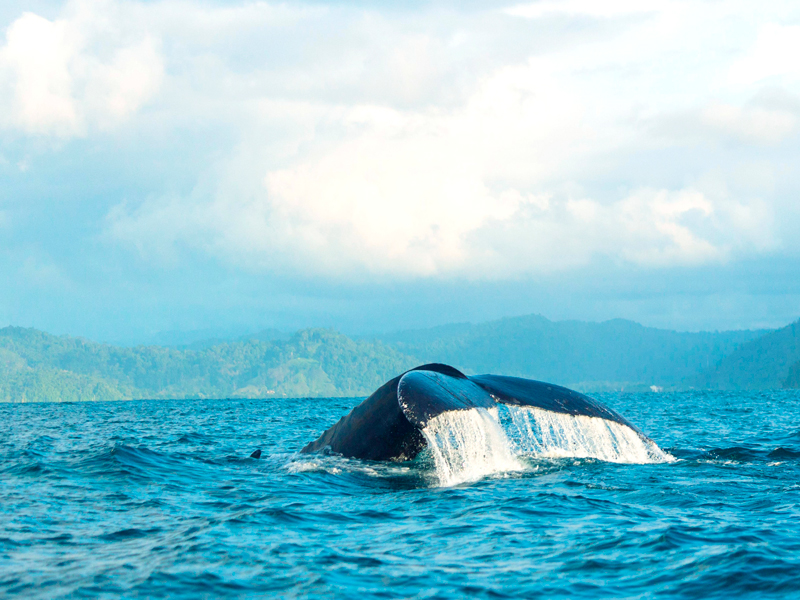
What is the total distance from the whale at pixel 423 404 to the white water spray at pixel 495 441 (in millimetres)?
131

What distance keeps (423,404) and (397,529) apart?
173 cm

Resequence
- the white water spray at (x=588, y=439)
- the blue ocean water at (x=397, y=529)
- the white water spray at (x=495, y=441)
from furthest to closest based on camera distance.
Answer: the white water spray at (x=588, y=439), the white water spray at (x=495, y=441), the blue ocean water at (x=397, y=529)

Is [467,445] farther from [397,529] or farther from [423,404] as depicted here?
[397,529]

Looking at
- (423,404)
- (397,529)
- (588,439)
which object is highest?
(423,404)

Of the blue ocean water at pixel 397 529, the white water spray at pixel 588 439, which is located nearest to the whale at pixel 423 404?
the white water spray at pixel 588 439

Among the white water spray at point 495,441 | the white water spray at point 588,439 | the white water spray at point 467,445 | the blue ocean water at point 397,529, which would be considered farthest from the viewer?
the white water spray at point 588,439

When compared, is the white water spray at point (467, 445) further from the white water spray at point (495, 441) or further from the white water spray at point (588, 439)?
the white water spray at point (588, 439)

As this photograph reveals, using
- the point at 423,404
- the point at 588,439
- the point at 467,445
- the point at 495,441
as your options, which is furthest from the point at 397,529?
the point at 588,439

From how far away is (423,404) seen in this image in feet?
31.6

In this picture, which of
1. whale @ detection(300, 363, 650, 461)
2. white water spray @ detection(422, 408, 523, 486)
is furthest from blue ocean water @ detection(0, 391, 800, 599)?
whale @ detection(300, 363, 650, 461)

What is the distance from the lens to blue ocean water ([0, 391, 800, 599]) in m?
6.54

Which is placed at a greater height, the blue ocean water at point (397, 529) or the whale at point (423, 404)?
the whale at point (423, 404)

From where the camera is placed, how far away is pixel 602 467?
12.7 m

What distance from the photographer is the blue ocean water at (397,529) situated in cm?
654
